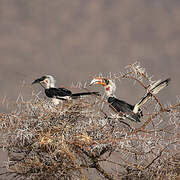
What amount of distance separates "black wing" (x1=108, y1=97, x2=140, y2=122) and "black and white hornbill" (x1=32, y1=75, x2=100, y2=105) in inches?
11.0

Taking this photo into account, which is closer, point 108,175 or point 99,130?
point 99,130

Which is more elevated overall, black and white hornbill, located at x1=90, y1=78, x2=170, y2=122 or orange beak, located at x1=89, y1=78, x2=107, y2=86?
orange beak, located at x1=89, y1=78, x2=107, y2=86

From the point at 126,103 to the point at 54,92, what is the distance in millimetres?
618

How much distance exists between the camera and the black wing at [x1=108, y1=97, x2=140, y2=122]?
2.56 metres

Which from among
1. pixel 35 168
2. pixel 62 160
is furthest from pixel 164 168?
pixel 35 168

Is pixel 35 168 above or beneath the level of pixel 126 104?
beneath

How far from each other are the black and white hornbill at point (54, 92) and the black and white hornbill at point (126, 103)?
0.62 ft

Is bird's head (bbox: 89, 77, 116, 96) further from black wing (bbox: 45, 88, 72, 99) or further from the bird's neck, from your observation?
black wing (bbox: 45, 88, 72, 99)

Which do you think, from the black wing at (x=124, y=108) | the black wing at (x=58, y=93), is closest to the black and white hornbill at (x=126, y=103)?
the black wing at (x=124, y=108)

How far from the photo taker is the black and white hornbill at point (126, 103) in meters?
2.39

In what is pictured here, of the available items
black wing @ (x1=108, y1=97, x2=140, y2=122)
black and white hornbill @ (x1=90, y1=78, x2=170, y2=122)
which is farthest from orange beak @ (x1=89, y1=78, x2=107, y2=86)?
black wing @ (x1=108, y1=97, x2=140, y2=122)

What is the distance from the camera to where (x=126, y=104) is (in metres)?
2.68

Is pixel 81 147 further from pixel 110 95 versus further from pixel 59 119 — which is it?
pixel 110 95

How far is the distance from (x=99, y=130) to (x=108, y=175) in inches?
18.0
